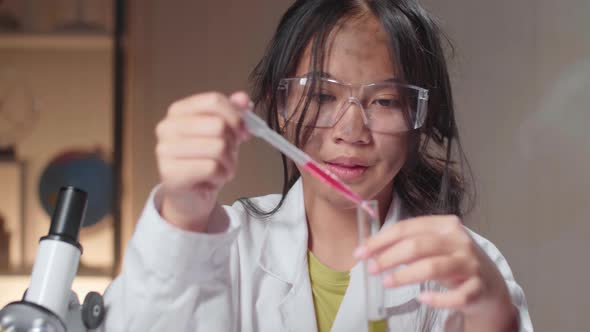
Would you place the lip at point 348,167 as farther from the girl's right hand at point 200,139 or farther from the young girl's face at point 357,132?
the girl's right hand at point 200,139

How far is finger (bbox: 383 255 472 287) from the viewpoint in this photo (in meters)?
0.71

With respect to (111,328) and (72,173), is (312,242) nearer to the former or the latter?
(111,328)

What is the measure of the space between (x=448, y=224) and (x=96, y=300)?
18.0 inches

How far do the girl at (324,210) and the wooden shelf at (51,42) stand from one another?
49.0 inches

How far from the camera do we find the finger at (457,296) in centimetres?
70

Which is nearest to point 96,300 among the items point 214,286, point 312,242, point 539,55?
point 214,286

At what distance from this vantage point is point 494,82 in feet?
6.92

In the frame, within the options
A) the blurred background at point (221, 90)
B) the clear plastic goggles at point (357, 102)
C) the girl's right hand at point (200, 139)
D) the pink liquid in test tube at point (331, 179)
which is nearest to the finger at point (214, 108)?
the girl's right hand at point (200, 139)

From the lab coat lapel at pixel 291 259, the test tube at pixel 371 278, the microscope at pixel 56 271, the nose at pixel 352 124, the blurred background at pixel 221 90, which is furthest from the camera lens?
the blurred background at pixel 221 90

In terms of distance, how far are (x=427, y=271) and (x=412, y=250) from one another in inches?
1.2

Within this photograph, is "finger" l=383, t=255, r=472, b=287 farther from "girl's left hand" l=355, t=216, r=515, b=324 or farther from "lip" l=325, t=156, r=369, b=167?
"lip" l=325, t=156, r=369, b=167

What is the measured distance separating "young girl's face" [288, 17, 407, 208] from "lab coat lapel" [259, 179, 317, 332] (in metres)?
0.20

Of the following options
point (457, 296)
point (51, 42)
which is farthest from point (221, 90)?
point (457, 296)

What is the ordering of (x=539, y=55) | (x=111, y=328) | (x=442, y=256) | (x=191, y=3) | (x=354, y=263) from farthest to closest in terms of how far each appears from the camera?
(x=191, y=3) → (x=539, y=55) → (x=354, y=263) → (x=111, y=328) → (x=442, y=256)
